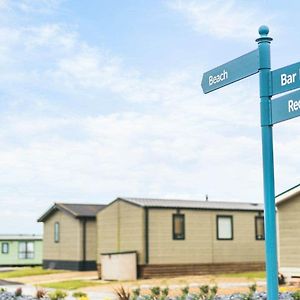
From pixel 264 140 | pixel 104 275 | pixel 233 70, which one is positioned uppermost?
pixel 233 70

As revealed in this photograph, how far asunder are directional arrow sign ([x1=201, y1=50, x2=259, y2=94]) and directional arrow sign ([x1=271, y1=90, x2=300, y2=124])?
0.47 meters

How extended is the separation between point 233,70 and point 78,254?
105 feet

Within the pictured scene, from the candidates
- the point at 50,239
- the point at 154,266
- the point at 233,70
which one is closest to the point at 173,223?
the point at 154,266

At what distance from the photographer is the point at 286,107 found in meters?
7.28

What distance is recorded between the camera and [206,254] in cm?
3275

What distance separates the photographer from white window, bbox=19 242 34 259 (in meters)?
50.6

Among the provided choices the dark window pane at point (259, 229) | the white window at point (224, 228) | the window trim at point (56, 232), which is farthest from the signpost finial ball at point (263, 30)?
the window trim at point (56, 232)

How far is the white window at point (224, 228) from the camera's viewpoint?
33.4 metres

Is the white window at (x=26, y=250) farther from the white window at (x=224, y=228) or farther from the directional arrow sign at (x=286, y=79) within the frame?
the directional arrow sign at (x=286, y=79)

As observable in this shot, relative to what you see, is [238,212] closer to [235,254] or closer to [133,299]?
[235,254]

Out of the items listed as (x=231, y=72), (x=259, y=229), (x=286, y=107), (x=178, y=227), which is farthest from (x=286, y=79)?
(x=259, y=229)

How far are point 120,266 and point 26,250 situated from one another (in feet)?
70.7

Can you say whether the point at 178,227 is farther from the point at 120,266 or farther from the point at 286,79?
the point at 286,79

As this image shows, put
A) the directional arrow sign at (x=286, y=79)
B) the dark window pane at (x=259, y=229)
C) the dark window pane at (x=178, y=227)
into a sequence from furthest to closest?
the dark window pane at (x=259, y=229) < the dark window pane at (x=178, y=227) < the directional arrow sign at (x=286, y=79)
